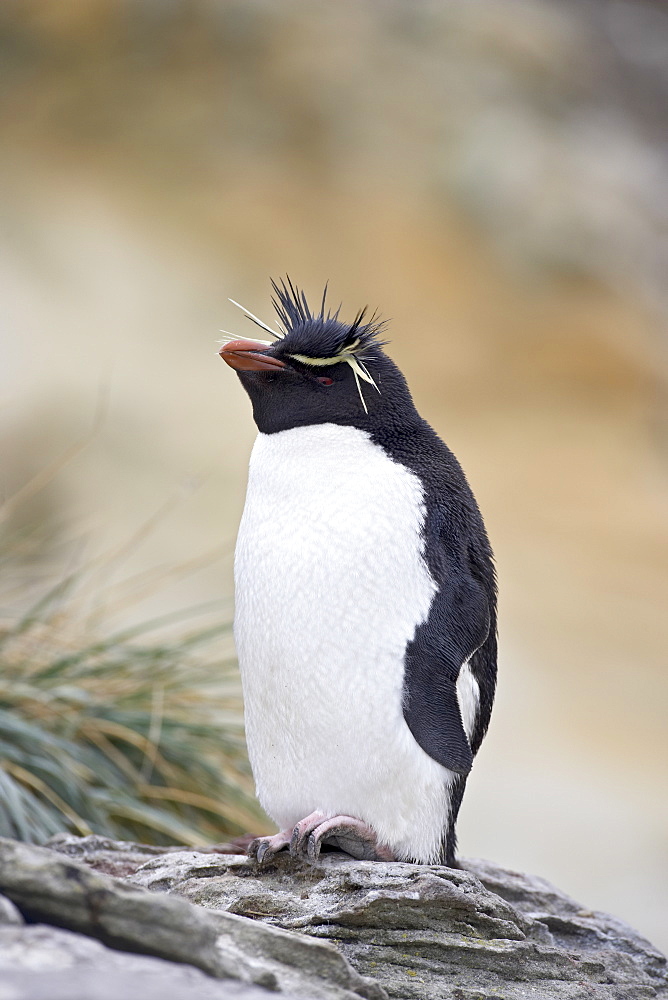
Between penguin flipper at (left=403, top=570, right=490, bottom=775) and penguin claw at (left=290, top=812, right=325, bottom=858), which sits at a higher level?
penguin flipper at (left=403, top=570, right=490, bottom=775)

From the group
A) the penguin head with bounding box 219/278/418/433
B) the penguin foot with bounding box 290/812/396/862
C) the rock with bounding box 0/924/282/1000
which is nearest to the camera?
the rock with bounding box 0/924/282/1000

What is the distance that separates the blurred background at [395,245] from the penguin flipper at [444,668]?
13.1 ft

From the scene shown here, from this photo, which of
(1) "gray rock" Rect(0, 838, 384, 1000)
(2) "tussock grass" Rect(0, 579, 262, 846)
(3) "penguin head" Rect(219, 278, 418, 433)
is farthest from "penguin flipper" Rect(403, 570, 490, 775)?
(2) "tussock grass" Rect(0, 579, 262, 846)

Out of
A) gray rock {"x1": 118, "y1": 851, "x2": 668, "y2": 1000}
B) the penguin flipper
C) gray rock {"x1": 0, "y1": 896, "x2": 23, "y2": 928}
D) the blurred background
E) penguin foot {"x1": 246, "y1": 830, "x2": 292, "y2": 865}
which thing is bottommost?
gray rock {"x1": 118, "y1": 851, "x2": 668, "y2": 1000}

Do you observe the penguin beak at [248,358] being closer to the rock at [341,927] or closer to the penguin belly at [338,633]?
the penguin belly at [338,633]

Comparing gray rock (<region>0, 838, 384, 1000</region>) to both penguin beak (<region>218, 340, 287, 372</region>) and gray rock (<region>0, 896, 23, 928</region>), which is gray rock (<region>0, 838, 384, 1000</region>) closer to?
gray rock (<region>0, 896, 23, 928</region>)

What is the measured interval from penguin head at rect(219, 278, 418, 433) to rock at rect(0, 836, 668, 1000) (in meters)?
0.66

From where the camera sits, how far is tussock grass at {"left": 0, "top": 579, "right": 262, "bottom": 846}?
7.99ft

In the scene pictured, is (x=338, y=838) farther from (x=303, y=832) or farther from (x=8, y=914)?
(x=8, y=914)

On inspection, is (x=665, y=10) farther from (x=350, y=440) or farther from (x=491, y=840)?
(x=350, y=440)

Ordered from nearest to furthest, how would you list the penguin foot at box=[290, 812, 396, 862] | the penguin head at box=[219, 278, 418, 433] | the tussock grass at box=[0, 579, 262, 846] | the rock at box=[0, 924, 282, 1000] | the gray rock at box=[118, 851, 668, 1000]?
the rock at box=[0, 924, 282, 1000] → the gray rock at box=[118, 851, 668, 1000] → the penguin foot at box=[290, 812, 396, 862] → the penguin head at box=[219, 278, 418, 433] → the tussock grass at box=[0, 579, 262, 846]

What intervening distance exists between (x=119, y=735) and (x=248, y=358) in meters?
1.43

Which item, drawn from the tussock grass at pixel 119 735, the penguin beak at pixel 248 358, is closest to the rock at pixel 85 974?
the penguin beak at pixel 248 358

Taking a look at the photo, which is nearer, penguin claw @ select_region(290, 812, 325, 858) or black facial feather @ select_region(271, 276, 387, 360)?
penguin claw @ select_region(290, 812, 325, 858)
